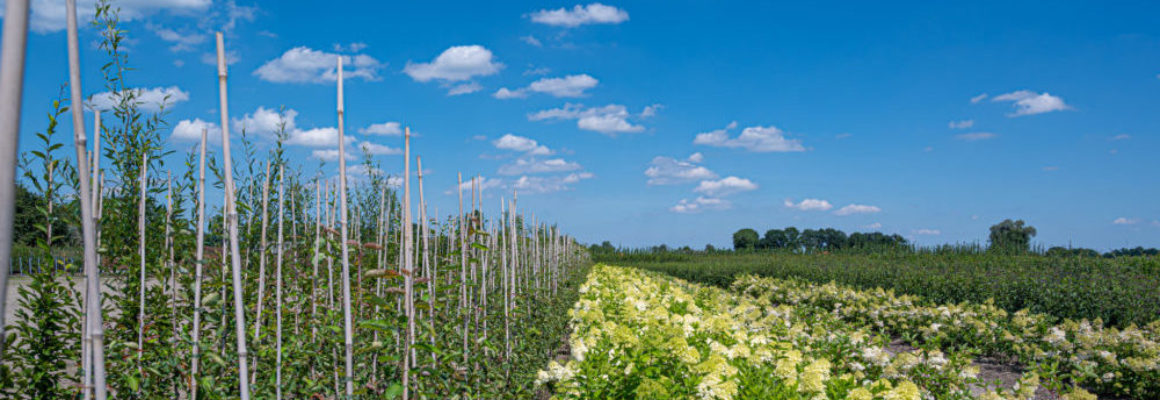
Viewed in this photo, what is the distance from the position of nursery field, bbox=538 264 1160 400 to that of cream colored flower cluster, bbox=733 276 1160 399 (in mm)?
17

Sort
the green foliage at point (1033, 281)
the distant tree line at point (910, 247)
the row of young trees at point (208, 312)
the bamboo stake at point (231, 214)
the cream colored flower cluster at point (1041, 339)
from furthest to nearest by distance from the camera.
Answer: the distant tree line at point (910, 247), the green foliage at point (1033, 281), the cream colored flower cluster at point (1041, 339), the row of young trees at point (208, 312), the bamboo stake at point (231, 214)

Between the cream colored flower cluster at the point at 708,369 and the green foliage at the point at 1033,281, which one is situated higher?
the cream colored flower cluster at the point at 708,369

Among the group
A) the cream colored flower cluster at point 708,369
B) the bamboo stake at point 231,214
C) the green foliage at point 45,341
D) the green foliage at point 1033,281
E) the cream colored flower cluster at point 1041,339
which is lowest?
the cream colored flower cluster at point 1041,339

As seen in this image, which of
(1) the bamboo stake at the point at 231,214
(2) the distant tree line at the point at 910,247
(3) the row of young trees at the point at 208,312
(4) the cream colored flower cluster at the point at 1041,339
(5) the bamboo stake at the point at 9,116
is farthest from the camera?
(2) the distant tree line at the point at 910,247

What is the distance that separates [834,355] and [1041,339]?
12.7ft

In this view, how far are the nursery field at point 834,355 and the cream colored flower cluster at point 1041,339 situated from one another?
17 millimetres

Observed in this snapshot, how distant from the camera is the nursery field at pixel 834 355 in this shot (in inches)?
133

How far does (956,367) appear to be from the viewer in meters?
5.51

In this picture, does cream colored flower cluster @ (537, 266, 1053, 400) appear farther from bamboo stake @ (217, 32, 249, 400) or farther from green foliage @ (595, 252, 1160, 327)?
green foliage @ (595, 252, 1160, 327)

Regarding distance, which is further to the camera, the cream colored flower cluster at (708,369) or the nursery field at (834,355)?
the nursery field at (834,355)

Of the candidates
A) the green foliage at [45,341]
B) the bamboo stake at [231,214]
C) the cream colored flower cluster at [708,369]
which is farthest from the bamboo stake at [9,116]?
the green foliage at [45,341]

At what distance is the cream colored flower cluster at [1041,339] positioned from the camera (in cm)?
667

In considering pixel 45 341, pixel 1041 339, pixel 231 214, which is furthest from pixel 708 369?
pixel 1041 339

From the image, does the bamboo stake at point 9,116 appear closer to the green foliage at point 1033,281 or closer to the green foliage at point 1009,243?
the green foliage at point 1033,281
